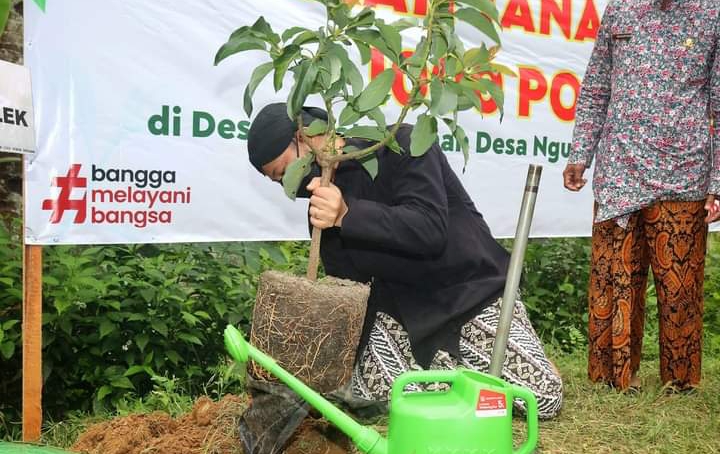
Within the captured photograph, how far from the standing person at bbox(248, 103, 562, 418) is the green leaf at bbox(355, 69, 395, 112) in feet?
1.44

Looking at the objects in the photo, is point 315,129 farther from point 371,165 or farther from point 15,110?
point 15,110

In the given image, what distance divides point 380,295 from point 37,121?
1168mm

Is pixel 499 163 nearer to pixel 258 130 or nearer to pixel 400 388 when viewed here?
pixel 258 130

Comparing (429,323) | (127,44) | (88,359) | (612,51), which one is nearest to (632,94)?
(612,51)

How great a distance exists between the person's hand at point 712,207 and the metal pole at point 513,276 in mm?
1126

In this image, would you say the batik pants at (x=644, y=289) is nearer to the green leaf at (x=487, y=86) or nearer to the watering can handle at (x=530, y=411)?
the green leaf at (x=487, y=86)

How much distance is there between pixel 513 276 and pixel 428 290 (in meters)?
0.81

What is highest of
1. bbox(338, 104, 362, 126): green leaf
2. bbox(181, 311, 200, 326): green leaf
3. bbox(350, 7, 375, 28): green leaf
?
bbox(350, 7, 375, 28): green leaf

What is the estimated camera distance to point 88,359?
116 inches

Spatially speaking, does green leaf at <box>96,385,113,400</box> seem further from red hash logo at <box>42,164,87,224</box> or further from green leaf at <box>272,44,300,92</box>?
green leaf at <box>272,44,300,92</box>

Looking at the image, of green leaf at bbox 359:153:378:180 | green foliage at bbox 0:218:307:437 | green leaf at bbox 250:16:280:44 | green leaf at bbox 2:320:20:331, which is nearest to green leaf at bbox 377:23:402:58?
green leaf at bbox 250:16:280:44

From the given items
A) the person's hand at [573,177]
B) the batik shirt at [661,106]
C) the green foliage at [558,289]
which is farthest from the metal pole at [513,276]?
the green foliage at [558,289]

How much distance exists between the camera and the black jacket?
2.31 m

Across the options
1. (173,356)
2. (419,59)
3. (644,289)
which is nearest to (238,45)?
(419,59)
